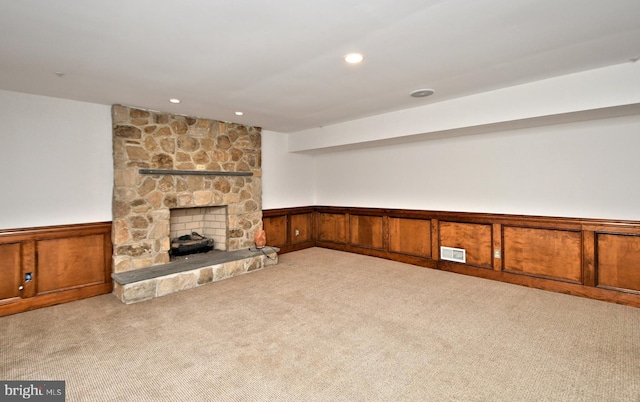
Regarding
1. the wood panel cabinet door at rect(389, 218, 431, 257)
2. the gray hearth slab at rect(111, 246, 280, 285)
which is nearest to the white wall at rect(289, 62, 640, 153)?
the wood panel cabinet door at rect(389, 218, 431, 257)

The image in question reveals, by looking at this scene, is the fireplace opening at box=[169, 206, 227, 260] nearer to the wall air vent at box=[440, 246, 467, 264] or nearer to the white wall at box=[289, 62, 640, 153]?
the white wall at box=[289, 62, 640, 153]

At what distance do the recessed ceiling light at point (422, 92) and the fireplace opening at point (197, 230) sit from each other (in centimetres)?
334

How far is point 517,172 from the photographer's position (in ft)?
13.7

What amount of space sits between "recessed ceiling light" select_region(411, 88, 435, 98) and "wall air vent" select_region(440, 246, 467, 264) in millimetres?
2309

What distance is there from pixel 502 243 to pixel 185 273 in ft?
13.6

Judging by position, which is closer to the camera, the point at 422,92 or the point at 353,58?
the point at 353,58

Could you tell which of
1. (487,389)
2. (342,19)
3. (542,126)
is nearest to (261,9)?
(342,19)

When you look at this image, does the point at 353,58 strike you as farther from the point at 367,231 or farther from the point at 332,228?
the point at 332,228

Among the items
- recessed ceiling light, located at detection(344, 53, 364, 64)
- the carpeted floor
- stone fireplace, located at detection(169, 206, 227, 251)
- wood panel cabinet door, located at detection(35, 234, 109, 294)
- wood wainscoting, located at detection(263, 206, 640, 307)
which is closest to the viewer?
the carpeted floor

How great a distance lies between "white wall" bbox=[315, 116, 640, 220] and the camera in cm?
350

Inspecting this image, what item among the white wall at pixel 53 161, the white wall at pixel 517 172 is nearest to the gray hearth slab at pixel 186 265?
the white wall at pixel 53 161

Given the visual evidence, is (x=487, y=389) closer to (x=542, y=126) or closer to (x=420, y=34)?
(x=420, y=34)

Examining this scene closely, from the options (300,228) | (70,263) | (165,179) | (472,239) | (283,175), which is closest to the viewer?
(70,263)

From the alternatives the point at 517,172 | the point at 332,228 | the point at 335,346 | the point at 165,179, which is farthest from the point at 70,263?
the point at 517,172
